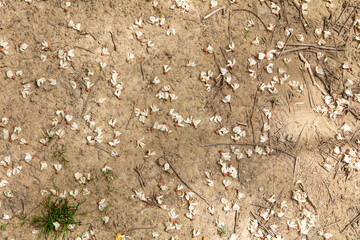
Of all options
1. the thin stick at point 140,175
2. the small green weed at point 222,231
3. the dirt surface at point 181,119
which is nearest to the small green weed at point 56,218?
the dirt surface at point 181,119

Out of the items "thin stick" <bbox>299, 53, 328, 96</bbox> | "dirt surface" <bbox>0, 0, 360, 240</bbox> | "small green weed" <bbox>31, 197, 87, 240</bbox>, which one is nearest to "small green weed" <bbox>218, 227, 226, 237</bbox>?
"dirt surface" <bbox>0, 0, 360, 240</bbox>

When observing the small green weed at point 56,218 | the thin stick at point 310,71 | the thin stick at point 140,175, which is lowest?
the small green weed at point 56,218

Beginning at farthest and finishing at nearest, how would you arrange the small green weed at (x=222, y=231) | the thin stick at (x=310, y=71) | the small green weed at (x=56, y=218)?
the thin stick at (x=310, y=71), the small green weed at (x=222, y=231), the small green weed at (x=56, y=218)

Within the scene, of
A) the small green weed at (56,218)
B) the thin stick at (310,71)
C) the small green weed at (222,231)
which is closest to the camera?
the small green weed at (56,218)

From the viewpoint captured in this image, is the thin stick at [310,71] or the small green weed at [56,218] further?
the thin stick at [310,71]

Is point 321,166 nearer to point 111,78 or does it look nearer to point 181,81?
point 181,81

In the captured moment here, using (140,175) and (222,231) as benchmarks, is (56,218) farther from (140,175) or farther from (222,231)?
(222,231)

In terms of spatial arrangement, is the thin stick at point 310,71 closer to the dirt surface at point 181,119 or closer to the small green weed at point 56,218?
the dirt surface at point 181,119

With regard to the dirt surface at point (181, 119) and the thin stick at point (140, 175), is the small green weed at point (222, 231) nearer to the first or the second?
the dirt surface at point (181, 119)

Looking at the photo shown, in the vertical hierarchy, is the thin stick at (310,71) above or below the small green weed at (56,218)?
above

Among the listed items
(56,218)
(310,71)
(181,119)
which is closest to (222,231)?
(181,119)
